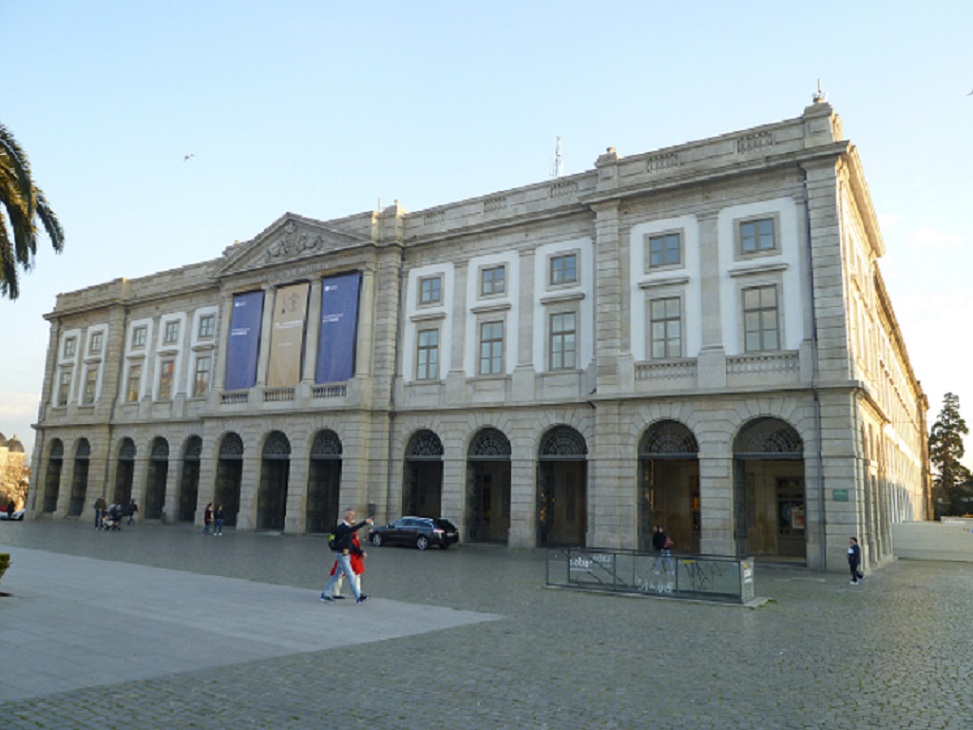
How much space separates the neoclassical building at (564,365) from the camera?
90.1 ft

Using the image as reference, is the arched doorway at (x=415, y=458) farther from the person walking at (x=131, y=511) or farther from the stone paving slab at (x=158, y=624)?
the stone paving slab at (x=158, y=624)

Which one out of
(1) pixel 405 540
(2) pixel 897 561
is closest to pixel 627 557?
(1) pixel 405 540

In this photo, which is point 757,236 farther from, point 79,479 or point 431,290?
point 79,479

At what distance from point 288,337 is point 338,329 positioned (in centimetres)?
370

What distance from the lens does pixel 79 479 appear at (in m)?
51.8

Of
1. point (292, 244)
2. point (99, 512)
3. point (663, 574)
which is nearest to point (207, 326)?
point (292, 244)

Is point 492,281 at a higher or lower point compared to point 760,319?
higher

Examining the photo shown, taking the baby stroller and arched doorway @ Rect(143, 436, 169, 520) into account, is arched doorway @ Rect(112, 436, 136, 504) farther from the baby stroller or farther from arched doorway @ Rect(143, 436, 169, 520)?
the baby stroller

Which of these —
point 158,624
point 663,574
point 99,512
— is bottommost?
point 158,624

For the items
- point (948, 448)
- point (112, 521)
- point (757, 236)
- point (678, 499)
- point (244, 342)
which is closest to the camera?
point (757, 236)

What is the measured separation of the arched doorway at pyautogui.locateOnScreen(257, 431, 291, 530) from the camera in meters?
40.5

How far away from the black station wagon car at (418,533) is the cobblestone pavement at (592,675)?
13592mm

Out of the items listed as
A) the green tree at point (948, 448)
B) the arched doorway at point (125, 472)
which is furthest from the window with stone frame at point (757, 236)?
the green tree at point (948, 448)

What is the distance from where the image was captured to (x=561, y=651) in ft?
36.0
